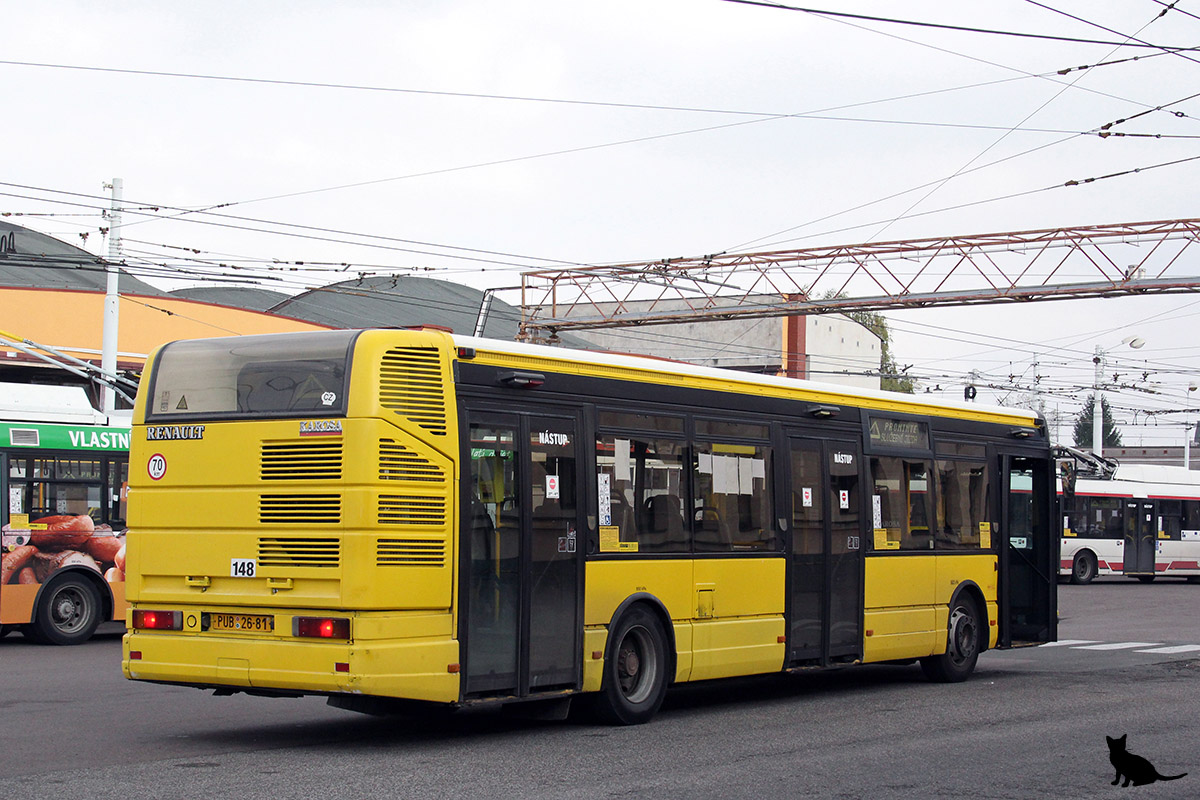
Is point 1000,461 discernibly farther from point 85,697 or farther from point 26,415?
point 26,415

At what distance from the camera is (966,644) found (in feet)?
53.4

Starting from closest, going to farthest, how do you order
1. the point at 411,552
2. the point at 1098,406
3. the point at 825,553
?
the point at 411,552 < the point at 825,553 < the point at 1098,406

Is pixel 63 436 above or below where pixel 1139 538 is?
above

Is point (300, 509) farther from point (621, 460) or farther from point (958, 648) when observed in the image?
point (958, 648)

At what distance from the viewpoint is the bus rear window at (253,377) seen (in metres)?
10.2

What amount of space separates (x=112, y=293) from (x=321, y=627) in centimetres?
2077

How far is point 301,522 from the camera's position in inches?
396

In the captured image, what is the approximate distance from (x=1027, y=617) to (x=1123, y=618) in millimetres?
10691

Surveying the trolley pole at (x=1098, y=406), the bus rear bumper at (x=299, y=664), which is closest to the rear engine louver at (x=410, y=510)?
the bus rear bumper at (x=299, y=664)

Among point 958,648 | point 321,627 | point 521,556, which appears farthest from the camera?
point 958,648

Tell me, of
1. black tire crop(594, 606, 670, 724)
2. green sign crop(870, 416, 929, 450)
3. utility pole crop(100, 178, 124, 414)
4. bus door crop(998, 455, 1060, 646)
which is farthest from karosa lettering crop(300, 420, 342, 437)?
utility pole crop(100, 178, 124, 414)

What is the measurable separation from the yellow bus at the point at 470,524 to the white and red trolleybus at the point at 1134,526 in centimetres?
3012

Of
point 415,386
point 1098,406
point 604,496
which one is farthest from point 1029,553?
point 1098,406

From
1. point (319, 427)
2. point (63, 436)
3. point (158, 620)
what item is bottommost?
point (158, 620)
